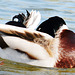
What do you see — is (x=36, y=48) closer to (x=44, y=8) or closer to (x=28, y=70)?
(x=28, y=70)

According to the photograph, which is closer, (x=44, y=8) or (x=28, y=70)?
(x=28, y=70)

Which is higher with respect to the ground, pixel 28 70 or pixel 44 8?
pixel 28 70

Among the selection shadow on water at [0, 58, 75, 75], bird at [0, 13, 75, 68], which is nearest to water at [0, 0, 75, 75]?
bird at [0, 13, 75, 68]

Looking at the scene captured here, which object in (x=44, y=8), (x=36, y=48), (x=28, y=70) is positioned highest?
(x=36, y=48)

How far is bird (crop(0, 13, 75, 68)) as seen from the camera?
532cm

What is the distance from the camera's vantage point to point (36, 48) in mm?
5309

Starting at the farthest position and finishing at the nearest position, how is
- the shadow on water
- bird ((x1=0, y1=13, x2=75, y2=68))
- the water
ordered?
the water, bird ((x1=0, y1=13, x2=75, y2=68)), the shadow on water

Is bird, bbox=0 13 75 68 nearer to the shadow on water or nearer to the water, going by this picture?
the shadow on water

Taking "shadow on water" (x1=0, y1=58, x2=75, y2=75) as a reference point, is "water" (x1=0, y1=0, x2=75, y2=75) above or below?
below

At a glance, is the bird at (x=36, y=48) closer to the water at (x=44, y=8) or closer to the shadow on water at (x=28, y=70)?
the shadow on water at (x=28, y=70)

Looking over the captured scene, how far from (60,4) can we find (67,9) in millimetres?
855

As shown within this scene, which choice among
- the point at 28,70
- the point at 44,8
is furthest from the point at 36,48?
the point at 44,8

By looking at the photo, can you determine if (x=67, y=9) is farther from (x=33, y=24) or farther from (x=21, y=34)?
(x=21, y=34)

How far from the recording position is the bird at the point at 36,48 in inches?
210
